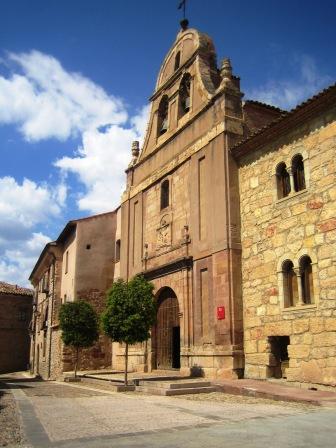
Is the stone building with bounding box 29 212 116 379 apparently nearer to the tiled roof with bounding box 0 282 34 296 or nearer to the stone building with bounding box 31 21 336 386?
the stone building with bounding box 31 21 336 386

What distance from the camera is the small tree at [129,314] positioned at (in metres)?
15.7

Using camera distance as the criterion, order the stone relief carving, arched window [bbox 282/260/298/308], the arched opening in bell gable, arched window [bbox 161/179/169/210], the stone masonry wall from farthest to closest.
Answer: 1. the arched opening in bell gable
2. arched window [bbox 161/179/169/210]
3. the stone relief carving
4. arched window [bbox 282/260/298/308]
5. the stone masonry wall

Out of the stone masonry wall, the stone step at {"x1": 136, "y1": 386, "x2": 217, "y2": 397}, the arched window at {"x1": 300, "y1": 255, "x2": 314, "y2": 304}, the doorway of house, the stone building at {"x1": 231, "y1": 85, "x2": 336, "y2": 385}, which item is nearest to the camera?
the stone masonry wall

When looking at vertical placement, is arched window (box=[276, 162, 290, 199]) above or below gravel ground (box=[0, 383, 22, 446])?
above

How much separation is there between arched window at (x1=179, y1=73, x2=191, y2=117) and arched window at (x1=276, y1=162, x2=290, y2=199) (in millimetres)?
6891

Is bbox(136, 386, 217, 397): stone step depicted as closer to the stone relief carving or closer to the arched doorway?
the arched doorway

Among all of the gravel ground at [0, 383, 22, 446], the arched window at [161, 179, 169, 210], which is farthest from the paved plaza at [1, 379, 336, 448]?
the arched window at [161, 179, 169, 210]

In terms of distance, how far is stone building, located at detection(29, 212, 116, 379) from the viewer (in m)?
25.8

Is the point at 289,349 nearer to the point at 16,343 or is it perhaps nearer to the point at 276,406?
the point at 276,406

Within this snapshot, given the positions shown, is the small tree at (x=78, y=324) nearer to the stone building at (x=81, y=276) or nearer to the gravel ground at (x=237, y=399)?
the stone building at (x=81, y=276)

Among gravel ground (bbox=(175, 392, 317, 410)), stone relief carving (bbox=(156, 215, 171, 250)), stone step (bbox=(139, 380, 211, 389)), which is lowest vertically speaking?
gravel ground (bbox=(175, 392, 317, 410))

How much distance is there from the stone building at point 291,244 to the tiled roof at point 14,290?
117ft

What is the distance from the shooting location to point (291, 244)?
1376 cm

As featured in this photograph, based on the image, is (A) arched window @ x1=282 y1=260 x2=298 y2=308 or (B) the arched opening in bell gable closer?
(A) arched window @ x1=282 y1=260 x2=298 y2=308
